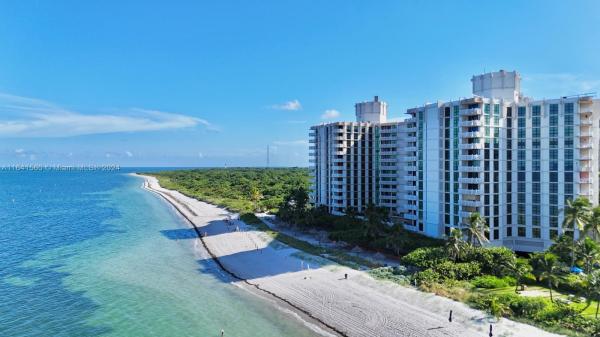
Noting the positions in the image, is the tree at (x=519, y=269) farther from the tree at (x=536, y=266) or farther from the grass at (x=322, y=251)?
the grass at (x=322, y=251)

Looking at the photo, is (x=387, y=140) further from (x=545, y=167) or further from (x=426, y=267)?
(x=426, y=267)

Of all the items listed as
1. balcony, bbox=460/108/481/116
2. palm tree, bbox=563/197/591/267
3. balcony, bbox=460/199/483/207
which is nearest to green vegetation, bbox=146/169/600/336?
palm tree, bbox=563/197/591/267

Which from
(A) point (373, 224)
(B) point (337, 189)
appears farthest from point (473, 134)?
(B) point (337, 189)

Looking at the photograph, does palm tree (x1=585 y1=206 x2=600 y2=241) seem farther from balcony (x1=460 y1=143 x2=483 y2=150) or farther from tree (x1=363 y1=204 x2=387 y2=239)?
tree (x1=363 y1=204 x2=387 y2=239)

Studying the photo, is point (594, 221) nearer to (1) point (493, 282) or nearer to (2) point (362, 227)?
(1) point (493, 282)

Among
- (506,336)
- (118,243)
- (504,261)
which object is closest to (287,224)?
(118,243)
